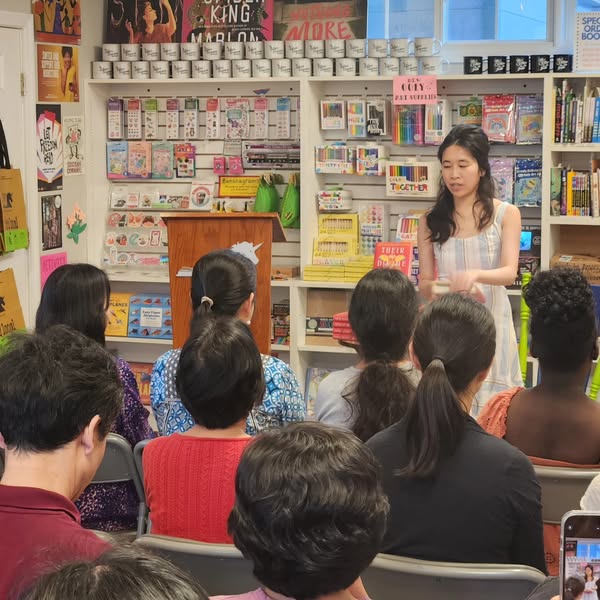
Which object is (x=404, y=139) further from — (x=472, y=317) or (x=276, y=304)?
(x=472, y=317)

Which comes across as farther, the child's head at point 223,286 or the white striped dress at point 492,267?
the white striped dress at point 492,267

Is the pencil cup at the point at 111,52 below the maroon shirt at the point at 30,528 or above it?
above

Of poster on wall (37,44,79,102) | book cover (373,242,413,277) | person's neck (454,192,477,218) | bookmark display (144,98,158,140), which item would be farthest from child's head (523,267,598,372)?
bookmark display (144,98,158,140)

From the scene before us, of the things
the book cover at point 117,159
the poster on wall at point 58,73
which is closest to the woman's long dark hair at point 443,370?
the poster on wall at point 58,73

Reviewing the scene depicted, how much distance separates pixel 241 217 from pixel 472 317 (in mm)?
2541

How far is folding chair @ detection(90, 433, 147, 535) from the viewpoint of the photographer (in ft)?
9.16

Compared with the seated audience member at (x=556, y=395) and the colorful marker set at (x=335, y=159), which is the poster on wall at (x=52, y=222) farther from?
the seated audience member at (x=556, y=395)

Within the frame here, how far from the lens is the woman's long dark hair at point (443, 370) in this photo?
2.10 m

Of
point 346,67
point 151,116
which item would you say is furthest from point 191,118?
point 346,67

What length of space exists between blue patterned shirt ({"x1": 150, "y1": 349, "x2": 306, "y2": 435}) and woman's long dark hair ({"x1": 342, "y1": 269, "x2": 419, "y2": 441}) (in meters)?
0.26

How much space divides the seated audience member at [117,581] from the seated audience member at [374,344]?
72.9 inches

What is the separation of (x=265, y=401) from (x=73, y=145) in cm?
343

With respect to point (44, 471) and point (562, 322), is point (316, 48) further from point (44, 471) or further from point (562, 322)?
point (44, 471)

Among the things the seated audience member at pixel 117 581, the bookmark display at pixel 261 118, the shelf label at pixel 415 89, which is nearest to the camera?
the seated audience member at pixel 117 581
